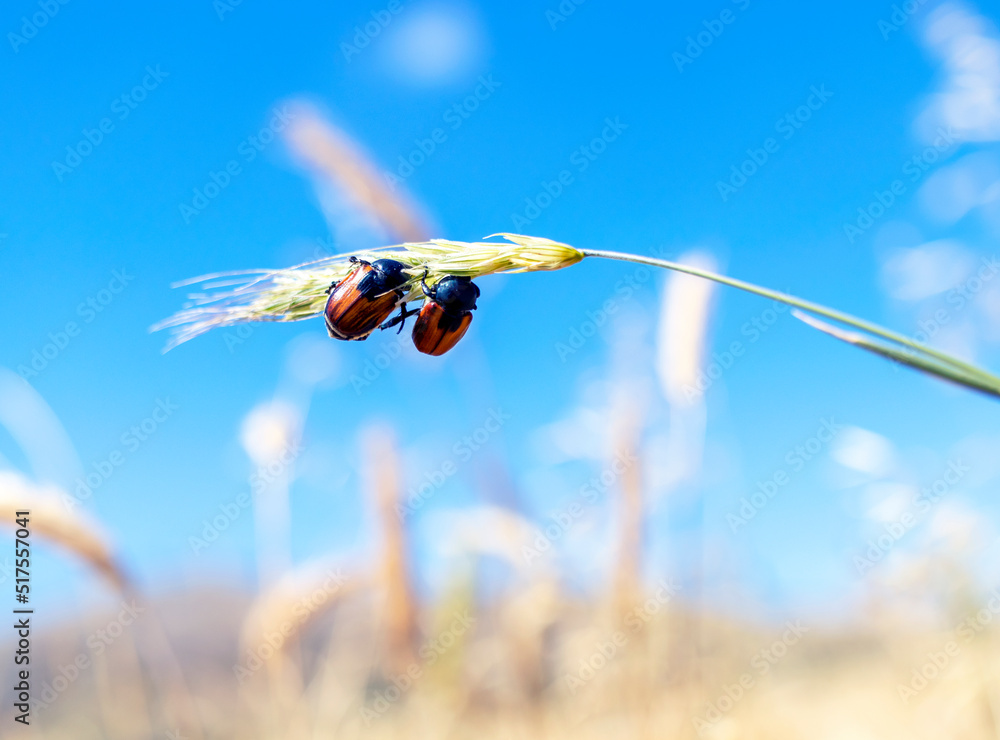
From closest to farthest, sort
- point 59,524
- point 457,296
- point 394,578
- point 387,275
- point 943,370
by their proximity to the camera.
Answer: point 943,370, point 387,275, point 457,296, point 59,524, point 394,578

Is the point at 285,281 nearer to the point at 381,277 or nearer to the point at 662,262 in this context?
the point at 381,277

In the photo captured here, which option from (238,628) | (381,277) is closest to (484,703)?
(381,277)

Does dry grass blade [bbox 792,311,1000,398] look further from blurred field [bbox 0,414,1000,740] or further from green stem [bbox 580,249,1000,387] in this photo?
blurred field [bbox 0,414,1000,740]

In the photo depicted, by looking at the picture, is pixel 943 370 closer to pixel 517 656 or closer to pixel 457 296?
pixel 457 296

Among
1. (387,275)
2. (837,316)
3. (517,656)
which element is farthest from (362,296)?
(517,656)

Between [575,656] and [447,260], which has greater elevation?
[575,656]

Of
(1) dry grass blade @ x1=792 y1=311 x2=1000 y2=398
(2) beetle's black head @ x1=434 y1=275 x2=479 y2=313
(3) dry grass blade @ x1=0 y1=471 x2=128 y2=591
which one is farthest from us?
(3) dry grass blade @ x1=0 y1=471 x2=128 y2=591

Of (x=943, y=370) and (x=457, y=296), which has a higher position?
(x=457, y=296)

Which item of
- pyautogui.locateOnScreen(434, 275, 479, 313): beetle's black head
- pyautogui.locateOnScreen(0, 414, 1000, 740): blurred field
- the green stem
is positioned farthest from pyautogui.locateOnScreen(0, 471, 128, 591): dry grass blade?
the green stem
